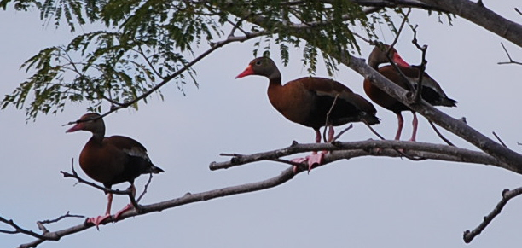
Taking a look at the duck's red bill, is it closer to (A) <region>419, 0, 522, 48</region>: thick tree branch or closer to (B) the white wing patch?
(B) the white wing patch

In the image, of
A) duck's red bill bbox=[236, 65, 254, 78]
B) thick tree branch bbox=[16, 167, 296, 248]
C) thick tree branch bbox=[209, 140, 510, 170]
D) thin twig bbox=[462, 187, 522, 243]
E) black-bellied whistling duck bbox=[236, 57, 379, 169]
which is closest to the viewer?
thick tree branch bbox=[209, 140, 510, 170]

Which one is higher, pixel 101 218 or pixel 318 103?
pixel 318 103

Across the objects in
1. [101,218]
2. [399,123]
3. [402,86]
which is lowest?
[101,218]

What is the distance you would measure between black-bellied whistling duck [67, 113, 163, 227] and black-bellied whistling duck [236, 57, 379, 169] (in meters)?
1.65

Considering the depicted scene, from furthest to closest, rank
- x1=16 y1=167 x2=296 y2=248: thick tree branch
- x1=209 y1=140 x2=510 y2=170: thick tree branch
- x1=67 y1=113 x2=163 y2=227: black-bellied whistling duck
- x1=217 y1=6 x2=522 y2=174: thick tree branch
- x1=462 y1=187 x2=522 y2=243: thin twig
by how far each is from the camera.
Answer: x1=67 y1=113 x2=163 y2=227: black-bellied whistling duck → x1=16 y1=167 x2=296 y2=248: thick tree branch → x1=462 y1=187 x2=522 y2=243: thin twig → x1=209 y1=140 x2=510 y2=170: thick tree branch → x1=217 y1=6 x2=522 y2=174: thick tree branch

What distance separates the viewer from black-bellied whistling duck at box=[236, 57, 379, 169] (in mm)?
8344

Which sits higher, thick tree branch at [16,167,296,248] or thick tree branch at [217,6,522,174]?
thick tree branch at [217,6,522,174]

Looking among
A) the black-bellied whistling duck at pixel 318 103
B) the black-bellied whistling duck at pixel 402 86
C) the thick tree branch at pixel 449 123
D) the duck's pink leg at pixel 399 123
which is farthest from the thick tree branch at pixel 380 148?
the duck's pink leg at pixel 399 123

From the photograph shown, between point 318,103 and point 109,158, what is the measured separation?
2.18 meters

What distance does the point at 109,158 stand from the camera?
9.72 m

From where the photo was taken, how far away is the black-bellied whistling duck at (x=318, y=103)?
8344 mm

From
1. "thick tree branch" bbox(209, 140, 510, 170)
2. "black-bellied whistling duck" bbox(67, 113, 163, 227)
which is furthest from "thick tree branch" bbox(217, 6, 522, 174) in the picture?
A: "black-bellied whistling duck" bbox(67, 113, 163, 227)

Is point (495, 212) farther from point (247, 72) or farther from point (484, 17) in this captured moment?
point (247, 72)

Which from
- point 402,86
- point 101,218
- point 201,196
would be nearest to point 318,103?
point 402,86
